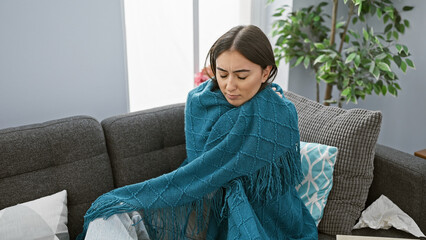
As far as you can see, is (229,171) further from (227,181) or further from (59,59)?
(59,59)

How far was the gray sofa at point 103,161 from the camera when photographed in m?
1.43

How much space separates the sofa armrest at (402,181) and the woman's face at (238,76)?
69cm

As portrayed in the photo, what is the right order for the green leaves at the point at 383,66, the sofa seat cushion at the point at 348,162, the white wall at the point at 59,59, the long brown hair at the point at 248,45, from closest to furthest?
the long brown hair at the point at 248,45, the sofa seat cushion at the point at 348,162, the white wall at the point at 59,59, the green leaves at the point at 383,66

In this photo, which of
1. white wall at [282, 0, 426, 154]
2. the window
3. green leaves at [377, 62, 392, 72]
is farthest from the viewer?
white wall at [282, 0, 426, 154]

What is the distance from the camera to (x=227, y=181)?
4.49 ft

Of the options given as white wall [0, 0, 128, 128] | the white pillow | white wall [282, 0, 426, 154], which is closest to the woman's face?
the white pillow

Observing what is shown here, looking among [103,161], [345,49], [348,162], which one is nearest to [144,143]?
[103,161]

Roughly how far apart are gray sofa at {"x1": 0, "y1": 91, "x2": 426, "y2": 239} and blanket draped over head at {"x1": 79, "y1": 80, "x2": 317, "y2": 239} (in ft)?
0.75

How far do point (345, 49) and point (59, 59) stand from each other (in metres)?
1.44

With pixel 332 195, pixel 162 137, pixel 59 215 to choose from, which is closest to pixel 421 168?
pixel 332 195

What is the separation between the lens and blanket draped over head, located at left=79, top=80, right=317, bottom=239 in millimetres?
1327

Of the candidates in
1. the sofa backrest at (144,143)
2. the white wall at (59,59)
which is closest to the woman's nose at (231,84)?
the sofa backrest at (144,143)

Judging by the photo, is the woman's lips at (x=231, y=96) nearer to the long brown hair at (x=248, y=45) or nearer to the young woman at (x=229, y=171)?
the young woman at (x=229, y=171)

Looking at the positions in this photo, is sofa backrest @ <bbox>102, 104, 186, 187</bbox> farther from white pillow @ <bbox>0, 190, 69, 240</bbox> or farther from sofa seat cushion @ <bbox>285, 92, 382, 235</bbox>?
sofa seat cushion @ <bbox>285, 92, 382, 235</bbox>
